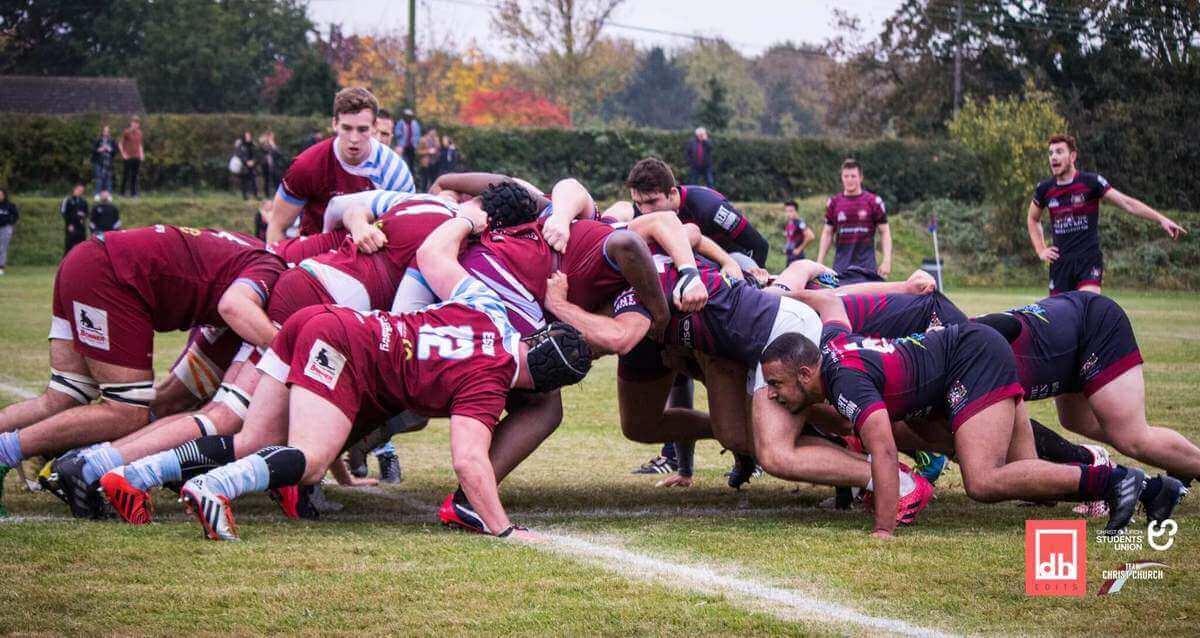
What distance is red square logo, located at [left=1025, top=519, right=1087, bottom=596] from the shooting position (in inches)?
188

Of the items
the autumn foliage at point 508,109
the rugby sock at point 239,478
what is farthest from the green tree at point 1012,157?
the rugby sock at point 239,478

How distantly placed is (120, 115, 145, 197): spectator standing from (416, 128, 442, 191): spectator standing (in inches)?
281

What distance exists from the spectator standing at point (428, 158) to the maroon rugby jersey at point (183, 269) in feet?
83.5

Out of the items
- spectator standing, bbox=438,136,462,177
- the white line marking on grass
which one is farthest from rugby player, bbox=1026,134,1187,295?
spectator standing, bbox=438,136,462,177

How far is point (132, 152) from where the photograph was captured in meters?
31.8

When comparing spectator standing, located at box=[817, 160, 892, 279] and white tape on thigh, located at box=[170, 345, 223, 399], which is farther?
spectator standing, located at box=[817, 160, 892, 279]

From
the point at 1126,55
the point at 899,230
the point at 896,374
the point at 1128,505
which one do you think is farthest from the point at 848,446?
the point at 1126,55

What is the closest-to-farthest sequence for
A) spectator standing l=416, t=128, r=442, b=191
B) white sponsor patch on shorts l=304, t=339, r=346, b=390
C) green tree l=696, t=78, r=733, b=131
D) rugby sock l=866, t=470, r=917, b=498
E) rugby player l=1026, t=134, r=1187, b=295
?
white sponsor patch on shorts l=304, t=339, r=346, b=390 → rugby sock l=866, t=470, r=917, b=498 → rugby player l=1026, t=134, r=1187, b=295 → spectator standing l=416, t=128, r=442, b=191 → green tree l=696, t=78, r=733, b=131

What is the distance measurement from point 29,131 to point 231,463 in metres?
31.0

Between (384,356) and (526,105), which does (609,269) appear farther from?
(526,105)

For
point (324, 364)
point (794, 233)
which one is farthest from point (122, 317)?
point (794, 233)

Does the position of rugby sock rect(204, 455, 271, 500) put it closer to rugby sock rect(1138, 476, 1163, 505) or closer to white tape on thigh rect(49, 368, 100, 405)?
white tape on thigh rect(49, 368, 100, 405)

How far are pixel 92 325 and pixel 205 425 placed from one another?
0.78 m

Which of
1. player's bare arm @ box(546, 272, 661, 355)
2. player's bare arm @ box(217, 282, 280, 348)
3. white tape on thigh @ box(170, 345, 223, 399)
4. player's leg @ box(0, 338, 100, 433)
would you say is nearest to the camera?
player's bare arm @ box(546, 272, 661, 355)
